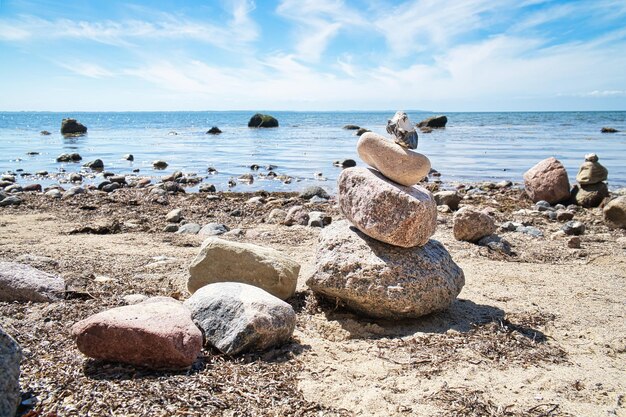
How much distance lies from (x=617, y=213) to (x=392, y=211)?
7.54 m

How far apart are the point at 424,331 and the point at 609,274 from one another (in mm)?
3693

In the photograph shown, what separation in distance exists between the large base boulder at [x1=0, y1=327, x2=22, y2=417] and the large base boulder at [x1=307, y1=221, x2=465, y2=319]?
318 cm

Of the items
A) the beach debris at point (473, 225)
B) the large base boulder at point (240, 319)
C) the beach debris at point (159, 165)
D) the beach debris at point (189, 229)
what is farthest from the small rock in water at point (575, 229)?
the beach debris at point (159, 165)

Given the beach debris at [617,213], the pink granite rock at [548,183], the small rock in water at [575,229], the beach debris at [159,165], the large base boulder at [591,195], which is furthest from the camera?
the beach debris at [159,165]

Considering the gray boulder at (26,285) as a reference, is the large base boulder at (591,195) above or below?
below

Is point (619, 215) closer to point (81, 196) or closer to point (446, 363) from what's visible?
point (446, 363)

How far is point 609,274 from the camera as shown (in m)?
7.09

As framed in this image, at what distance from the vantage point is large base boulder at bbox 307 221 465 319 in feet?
17.4

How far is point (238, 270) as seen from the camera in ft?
19.2

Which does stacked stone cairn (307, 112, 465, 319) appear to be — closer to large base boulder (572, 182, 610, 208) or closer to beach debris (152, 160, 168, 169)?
large base boulder (572, 182, 610, 208)

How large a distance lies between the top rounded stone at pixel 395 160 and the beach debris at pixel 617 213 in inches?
272

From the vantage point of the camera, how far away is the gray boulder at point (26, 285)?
5.34 m

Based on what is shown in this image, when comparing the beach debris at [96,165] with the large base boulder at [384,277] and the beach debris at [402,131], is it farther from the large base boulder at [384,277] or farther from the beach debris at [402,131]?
the beach debris at [402,131]

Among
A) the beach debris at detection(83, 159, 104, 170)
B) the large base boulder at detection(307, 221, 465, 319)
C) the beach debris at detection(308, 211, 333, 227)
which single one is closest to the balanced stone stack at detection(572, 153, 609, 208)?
the beach debris at detection(308, 211, 333, 227)
